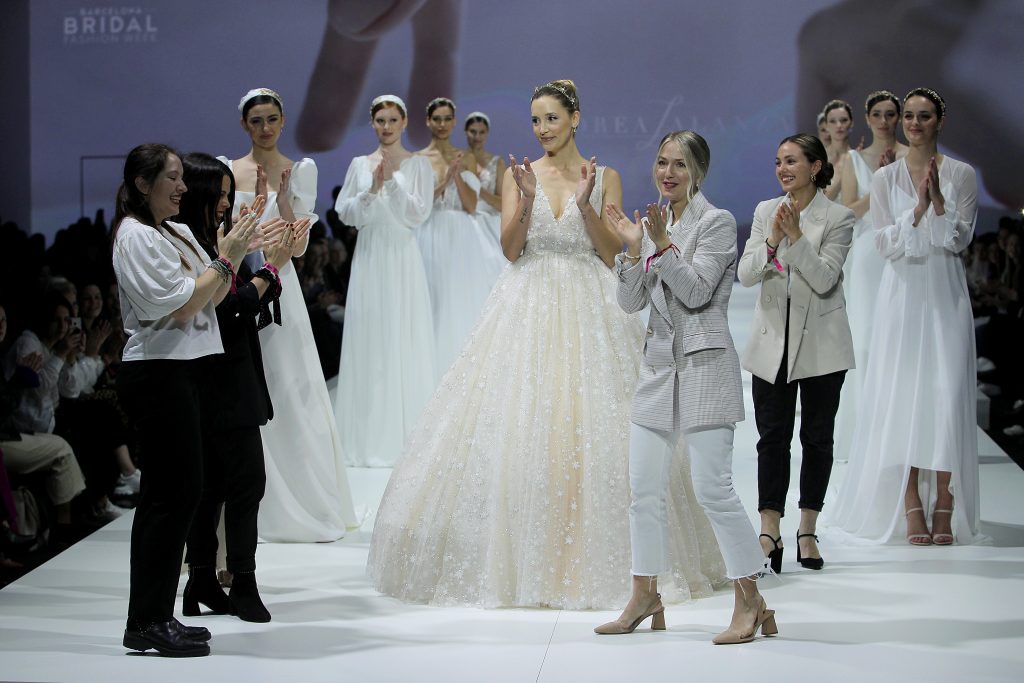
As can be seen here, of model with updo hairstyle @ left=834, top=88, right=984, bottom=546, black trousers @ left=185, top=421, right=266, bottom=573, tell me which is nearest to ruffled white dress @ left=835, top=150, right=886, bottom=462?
model with updo hairstyle @ left=834, top=88, right=984, bottom=546

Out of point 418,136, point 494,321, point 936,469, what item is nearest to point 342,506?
point 494,321

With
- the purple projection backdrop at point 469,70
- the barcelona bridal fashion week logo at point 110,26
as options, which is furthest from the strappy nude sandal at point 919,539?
the barcelona bridal fashion week logo at point 110,26

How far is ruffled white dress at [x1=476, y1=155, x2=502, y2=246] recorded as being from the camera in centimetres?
758

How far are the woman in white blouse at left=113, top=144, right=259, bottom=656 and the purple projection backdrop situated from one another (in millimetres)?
5456

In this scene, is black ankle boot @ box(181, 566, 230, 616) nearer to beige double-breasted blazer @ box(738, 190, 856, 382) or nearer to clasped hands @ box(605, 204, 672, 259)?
clasped hands @ box(605, 204, 672, 259)

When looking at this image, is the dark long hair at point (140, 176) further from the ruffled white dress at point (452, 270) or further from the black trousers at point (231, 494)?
the ruffled white dress at point (452, 270)

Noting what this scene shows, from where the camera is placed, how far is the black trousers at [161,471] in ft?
11.3

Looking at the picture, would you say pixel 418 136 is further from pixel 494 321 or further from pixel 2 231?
pixel 494 321

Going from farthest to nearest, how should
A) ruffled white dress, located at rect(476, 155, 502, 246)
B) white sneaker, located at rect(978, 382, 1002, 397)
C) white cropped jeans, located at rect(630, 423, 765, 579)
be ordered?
white sneaker, located at rect(978, 382, 1002, 397) → ruffled white dress, located at rect(476, 155, 502, 246) → white cropped jeans, located at rect(630, 423, 765, 579)

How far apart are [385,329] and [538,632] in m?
3.17

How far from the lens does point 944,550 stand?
4770 millimetres

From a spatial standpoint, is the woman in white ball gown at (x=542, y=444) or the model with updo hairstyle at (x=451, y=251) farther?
the model with updo hairstyle at (x=451, y=251)

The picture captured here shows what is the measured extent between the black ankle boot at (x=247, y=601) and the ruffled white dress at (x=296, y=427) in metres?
1.05

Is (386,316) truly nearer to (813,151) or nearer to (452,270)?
(452,270)
